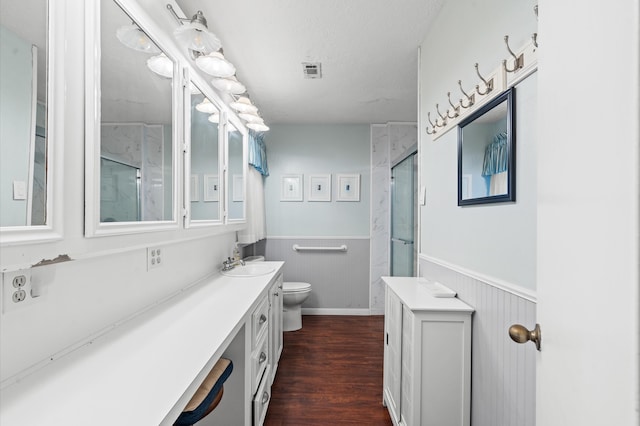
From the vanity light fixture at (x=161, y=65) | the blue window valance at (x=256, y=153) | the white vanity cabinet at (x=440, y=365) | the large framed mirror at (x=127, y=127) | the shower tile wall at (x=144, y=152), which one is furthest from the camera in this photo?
the blue window valance at (x=256, y=153)

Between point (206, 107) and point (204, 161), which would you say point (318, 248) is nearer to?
point (204, 161)

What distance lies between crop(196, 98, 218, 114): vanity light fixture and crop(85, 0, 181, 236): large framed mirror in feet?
0.93

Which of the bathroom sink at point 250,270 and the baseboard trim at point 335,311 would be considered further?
the baseboard trim at point 335,311

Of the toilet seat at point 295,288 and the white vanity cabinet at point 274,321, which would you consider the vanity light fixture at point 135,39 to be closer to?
the white vanity cabinet at point 274,321

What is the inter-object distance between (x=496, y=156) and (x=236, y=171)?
1.86 meters

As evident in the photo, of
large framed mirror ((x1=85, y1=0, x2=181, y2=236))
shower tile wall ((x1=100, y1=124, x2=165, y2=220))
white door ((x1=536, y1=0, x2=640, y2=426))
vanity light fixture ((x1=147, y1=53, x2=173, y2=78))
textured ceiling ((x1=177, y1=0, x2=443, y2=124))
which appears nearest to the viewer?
white door ((x1=536, y1=0, x2=640, y2=426))

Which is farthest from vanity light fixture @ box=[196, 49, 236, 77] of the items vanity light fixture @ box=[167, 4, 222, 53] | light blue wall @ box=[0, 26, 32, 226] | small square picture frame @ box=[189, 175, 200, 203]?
light blue wall @ box=[0, 26, 32, 226]

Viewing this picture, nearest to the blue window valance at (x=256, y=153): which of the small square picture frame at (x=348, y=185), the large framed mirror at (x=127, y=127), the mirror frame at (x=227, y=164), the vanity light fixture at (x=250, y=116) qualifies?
the mirror frame at (x=227, y=164)

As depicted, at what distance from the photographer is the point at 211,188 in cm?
179

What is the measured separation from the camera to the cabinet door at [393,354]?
153 centimetres

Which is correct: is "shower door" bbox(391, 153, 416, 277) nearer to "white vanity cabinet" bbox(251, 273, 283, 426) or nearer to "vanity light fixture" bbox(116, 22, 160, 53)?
"white vanity cabinet" bbox(251, 273, 283, 426)

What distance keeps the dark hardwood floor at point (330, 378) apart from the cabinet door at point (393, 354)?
0.18m

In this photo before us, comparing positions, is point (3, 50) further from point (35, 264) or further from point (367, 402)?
point (367, 402)

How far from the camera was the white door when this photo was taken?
398mm
